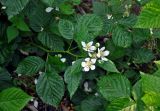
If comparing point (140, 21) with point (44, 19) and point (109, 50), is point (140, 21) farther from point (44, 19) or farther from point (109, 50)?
point (44, 19)

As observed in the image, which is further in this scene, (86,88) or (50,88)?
(86,88)

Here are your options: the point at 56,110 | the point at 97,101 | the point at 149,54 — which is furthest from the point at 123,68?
the point at 56,110

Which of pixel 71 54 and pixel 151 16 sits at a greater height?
pixel 151 16

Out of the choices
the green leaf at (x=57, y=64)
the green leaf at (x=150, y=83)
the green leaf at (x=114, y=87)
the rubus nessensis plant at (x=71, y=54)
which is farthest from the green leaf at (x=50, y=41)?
the green leaf at (x=150, y=83)

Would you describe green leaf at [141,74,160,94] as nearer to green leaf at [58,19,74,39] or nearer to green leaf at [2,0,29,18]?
green leaf at [58,19,74,39]

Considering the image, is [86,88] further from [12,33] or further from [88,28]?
[12,33]

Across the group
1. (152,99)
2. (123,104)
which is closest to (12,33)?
(123,104)

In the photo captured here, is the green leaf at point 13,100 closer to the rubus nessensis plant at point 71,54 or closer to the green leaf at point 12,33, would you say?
the rubus nessensis plant at point 71,54

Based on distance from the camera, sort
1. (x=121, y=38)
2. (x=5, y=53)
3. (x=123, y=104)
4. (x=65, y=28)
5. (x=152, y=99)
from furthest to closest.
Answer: (x=5, y=53) → (x=121, y=38) → (x=65, y=28) → (x=123, y=104) → (x=152, y=99)
